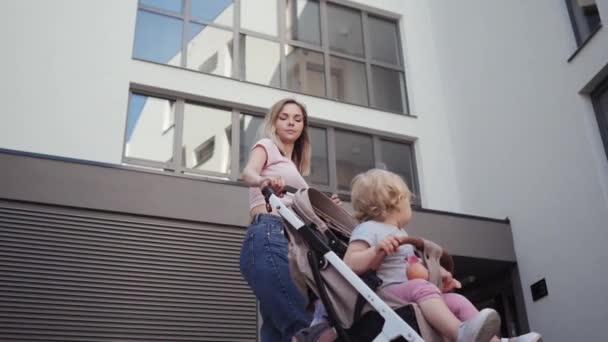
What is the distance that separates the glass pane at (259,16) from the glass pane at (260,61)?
22 centimetres

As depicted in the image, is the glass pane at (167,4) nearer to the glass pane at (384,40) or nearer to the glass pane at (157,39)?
the glass pane at (157,39)

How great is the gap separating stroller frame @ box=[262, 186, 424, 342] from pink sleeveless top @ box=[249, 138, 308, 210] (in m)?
0.27

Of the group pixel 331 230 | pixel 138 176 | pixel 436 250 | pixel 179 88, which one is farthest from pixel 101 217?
pixel 436 250

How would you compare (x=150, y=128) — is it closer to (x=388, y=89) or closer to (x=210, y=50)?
(x=210, y=50)

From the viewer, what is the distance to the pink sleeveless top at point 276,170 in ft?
10.8

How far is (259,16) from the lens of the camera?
10.6 meters

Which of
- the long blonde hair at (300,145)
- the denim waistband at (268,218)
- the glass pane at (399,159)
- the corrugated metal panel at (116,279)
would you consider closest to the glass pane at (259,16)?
the glass pane at (399,159)

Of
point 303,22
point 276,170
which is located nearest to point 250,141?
point 303,22

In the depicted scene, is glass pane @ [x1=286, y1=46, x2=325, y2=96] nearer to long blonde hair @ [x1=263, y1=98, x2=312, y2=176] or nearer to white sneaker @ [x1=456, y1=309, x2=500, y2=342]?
long blonde hair @ [x1=263, y1=98, x2=312, y2=176]

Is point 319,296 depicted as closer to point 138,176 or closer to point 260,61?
point 138,176

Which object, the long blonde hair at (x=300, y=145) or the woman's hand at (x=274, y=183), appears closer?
the woman's hand at (x=274, y=183)

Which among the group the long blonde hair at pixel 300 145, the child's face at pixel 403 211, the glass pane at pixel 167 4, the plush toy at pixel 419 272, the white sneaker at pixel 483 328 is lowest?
the white sneaker at pixel 483 328

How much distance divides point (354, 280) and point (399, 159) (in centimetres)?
796

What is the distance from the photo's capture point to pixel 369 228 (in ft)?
9.33
